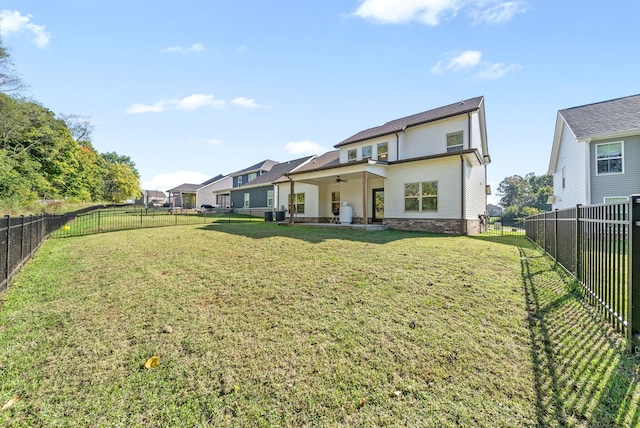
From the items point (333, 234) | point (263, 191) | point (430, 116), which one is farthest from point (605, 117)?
point (263, 191)

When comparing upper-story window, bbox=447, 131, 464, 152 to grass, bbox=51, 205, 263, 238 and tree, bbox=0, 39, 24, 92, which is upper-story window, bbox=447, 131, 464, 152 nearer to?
grass, bbox=51, 205, 263, 238

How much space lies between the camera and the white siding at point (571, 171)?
12.9 m

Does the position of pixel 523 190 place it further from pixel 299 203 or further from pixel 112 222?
pixel 112 222

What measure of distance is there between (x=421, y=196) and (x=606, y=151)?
8.73 m

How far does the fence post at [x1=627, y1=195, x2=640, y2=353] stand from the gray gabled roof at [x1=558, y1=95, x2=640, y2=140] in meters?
13.8

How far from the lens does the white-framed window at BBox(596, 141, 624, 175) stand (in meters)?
11.9

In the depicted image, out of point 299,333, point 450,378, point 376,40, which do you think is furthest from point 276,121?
point 450,378

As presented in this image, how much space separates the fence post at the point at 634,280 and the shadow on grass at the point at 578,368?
200 millimetres

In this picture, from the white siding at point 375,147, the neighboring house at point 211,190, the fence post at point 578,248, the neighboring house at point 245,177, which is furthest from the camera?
the neighboring house at point 211,190

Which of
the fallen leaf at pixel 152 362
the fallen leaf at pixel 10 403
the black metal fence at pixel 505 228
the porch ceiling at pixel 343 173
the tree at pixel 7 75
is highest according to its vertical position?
the tree at pixel 7 75

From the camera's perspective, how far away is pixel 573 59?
9812 mm

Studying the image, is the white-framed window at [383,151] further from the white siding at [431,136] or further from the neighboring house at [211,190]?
the neighboring house at [211,190]

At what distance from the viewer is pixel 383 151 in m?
15.5

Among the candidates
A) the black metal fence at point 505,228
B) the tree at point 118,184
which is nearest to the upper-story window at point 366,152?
the black metal fence at point 505,228
